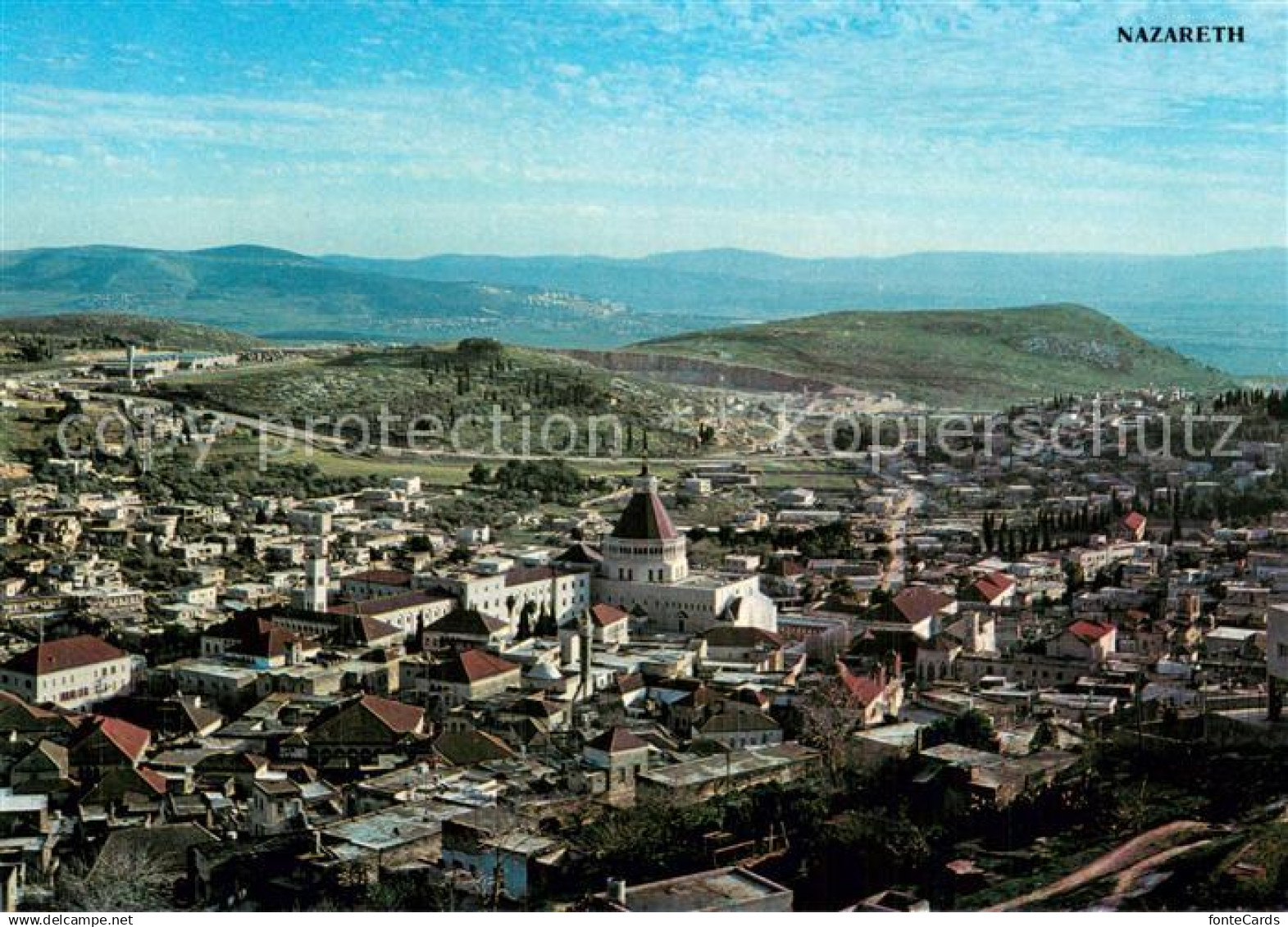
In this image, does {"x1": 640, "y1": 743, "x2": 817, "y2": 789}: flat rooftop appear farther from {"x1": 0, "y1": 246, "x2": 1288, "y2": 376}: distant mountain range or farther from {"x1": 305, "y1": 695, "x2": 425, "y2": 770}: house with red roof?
{"x1": 0, "y1": 246, "x2": 1288, "y2": 376}: distant mountain range

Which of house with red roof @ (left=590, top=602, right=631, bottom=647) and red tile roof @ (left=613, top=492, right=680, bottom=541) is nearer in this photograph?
house with red roof @ (left=590, top=602, right=631, bottom=647)

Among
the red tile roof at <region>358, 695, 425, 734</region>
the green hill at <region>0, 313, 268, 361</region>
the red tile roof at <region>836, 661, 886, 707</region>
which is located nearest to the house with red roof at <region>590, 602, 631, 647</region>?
the red tile roof at <region>836, 661, 886, 707</region>

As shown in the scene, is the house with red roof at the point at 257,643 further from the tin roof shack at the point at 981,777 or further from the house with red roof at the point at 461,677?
the tin roof shack at the point at 981,777

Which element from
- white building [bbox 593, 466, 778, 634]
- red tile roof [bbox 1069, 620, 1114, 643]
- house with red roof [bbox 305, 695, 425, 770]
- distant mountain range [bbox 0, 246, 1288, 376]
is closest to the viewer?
house with red roof [bbox 305, 695, 425, 770]

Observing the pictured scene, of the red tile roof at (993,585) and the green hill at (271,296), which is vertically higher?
the green hill at (271,296)

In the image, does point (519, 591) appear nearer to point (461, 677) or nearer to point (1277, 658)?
point (461, 677)

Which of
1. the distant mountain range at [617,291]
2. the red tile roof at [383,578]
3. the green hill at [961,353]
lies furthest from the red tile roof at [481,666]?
the distant mountain range at [617,291]
